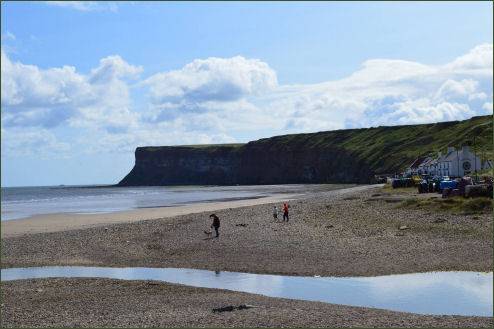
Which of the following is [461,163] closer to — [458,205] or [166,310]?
[458,205]

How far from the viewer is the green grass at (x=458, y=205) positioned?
38.3m

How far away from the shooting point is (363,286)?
22734mm

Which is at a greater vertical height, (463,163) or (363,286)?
(463,163)

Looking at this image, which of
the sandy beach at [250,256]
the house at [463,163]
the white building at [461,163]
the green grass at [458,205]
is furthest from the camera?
the house at [463,163]

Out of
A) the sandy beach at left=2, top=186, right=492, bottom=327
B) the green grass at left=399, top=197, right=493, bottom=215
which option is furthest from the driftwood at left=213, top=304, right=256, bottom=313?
the green grass at left=399, top=197, right=493, bottom=215

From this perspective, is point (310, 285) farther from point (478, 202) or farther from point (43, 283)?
point (478, 202)

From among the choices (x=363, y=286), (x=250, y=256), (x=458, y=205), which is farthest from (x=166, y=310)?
(x=458, y=205)

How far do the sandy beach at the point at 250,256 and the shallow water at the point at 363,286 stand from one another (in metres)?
1.04

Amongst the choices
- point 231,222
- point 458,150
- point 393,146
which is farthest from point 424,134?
point 231,222

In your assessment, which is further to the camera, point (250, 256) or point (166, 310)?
point (250, 256)

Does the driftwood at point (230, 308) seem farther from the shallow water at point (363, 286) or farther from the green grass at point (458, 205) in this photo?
the green grass at point (458, 205)

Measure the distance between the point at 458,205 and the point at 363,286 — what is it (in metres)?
20.6

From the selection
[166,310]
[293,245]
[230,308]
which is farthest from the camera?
[293,245]

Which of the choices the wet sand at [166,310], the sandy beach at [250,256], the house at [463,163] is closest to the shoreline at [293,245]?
the sandy beach at [250,256]
